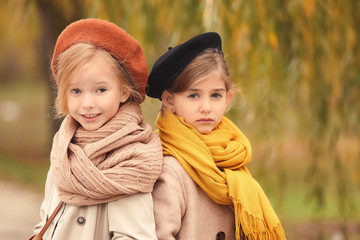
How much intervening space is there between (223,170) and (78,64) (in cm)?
72

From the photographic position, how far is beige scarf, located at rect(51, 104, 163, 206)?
7.68ft

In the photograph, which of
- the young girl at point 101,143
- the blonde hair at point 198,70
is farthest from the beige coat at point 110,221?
the blonde hair at point 198,70

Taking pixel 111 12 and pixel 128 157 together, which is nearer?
pixel 128 157

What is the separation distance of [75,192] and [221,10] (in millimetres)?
1786

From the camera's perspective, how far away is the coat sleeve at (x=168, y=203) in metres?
2.44

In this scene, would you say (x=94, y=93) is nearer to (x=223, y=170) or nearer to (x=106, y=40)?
(x=106, y=40)

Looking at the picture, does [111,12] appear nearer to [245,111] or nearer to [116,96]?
[245,111]

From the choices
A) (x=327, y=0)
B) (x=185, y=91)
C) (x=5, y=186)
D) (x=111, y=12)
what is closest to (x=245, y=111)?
(x=327, y=0)

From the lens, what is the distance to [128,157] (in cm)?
241

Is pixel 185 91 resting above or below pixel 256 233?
above

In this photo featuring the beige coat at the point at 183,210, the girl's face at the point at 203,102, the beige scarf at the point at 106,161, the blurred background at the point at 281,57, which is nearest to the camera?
the beige scarf at the point at 106,161

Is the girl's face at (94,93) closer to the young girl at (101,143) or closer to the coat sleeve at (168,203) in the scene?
the young girl at (101,143)

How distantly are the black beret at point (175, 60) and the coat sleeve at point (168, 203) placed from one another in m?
0.34

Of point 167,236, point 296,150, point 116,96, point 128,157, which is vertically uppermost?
Answer: point 296,150
